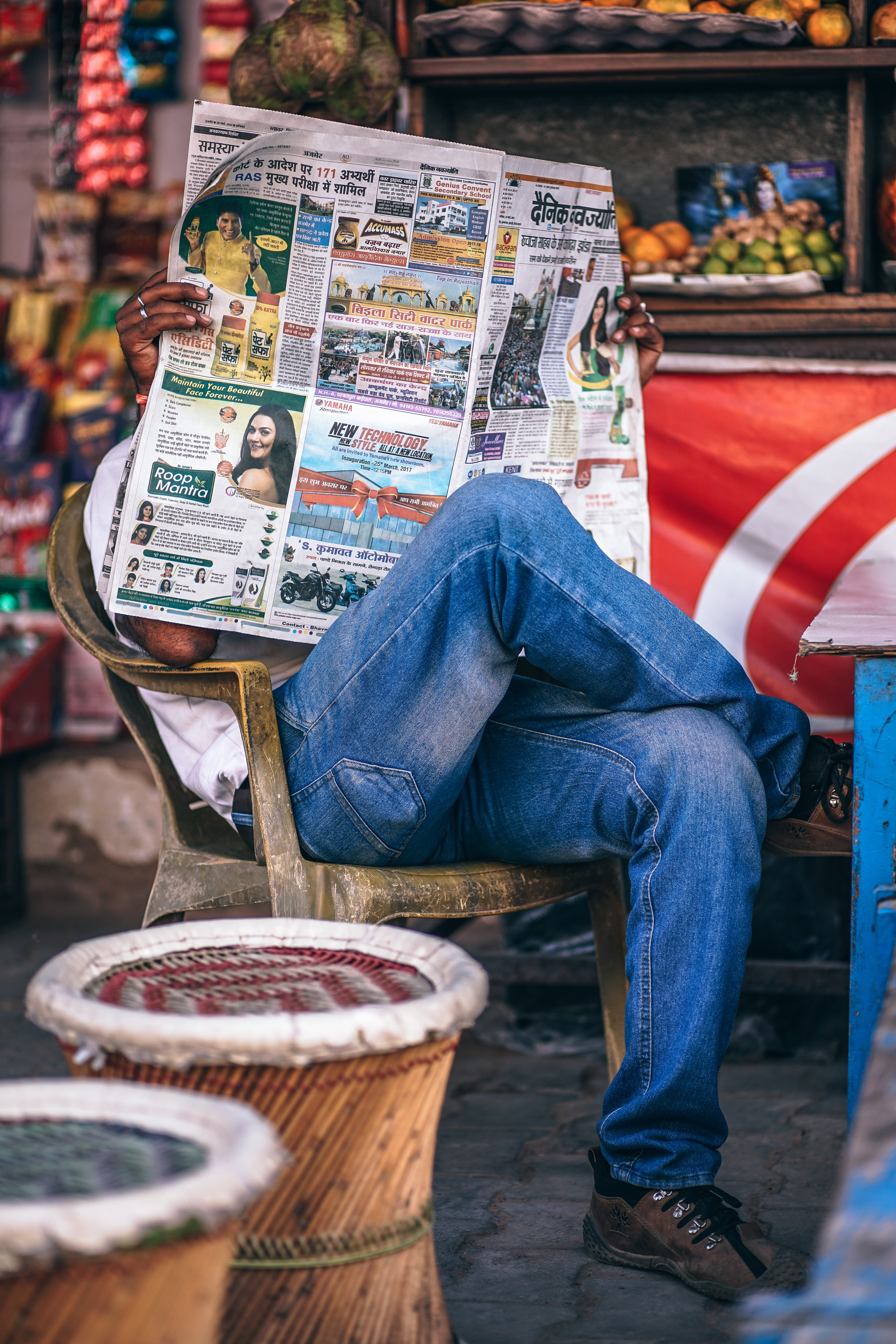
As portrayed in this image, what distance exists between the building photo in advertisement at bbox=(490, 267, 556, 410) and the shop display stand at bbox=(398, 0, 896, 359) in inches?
27.1

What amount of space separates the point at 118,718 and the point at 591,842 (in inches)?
76.5

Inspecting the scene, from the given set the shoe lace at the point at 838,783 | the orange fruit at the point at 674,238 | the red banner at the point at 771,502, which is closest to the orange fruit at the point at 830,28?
the orange fruit at the point at 674,238

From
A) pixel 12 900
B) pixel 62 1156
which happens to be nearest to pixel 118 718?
pixel 12 900

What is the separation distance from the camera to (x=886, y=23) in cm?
252

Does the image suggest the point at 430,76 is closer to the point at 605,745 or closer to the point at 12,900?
the point at 605,745

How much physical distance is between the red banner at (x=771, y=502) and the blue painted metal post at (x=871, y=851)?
3.23ft

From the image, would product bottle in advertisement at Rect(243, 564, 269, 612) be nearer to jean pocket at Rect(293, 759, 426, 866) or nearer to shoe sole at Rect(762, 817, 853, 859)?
jean pocket at Rect(293, 759, 426, 866)

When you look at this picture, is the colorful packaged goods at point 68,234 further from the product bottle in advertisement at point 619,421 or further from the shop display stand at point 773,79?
the product bottle in advertisement at point 619,421

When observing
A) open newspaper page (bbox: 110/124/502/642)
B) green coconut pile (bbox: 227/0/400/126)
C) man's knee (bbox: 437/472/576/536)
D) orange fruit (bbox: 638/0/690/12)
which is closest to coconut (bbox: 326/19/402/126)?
green coconut pile (bbox: 227/0/400/126)

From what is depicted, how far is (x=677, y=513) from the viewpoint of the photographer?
267cm

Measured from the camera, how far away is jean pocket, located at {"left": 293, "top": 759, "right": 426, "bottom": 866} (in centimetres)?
166

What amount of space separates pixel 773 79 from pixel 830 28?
0.54 ft

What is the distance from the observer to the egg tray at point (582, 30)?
8.17 feet

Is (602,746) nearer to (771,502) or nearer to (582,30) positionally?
(771,502)
